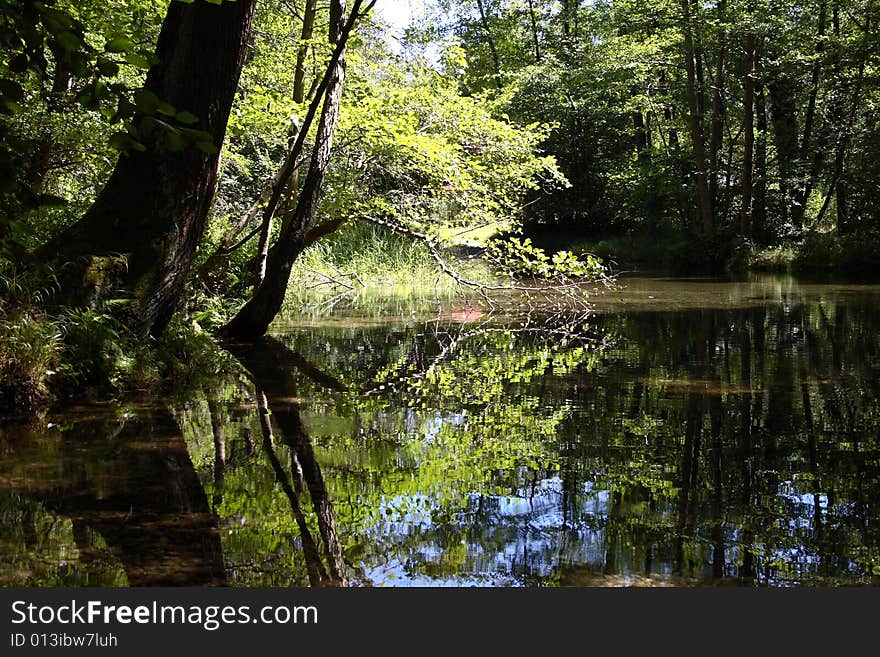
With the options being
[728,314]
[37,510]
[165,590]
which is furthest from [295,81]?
[165,590]

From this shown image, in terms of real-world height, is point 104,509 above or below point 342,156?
below

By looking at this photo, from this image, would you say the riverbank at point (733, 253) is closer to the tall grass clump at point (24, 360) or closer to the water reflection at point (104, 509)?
the tall grass clump at point (24, 360)

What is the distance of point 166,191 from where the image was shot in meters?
5.45

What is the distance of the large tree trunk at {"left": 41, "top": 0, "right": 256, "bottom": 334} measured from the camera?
205 inches

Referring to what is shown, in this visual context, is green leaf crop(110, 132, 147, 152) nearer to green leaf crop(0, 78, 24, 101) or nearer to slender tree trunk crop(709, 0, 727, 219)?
green leaf crop(0, 78, 24, 101)

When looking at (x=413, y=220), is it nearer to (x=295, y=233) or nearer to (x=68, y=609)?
(x=295, y=233)

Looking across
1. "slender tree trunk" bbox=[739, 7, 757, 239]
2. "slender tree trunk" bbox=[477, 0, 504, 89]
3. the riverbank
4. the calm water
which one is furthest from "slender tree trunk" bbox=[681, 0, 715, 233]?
the calm water

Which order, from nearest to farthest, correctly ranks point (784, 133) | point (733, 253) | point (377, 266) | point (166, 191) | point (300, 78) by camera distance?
point (166, 191) → point (300, 78) → point (377, 266) → point (733, 253) → point (784, 133)

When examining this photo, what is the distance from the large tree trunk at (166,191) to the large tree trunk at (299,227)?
8.21 feet

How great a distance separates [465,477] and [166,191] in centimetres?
297

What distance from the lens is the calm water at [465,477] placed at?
2865 mm

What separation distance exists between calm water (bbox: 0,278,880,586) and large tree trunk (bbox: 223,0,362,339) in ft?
4.80

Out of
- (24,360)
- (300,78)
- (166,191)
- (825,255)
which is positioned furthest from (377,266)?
(24,360)

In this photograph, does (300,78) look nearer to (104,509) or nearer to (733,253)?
(104,509)
